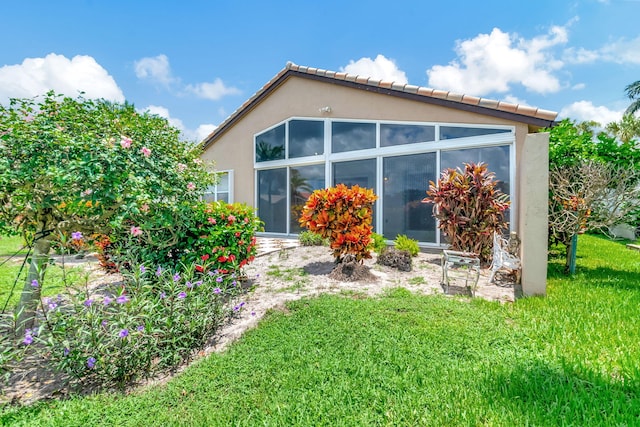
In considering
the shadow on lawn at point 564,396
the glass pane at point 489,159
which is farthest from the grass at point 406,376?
the glass pane at point 489,159

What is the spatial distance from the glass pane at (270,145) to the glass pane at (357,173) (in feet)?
9.09

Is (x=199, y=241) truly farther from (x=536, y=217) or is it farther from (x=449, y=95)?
(x=449, y=95)

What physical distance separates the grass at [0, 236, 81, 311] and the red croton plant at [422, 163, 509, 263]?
7.15 metres

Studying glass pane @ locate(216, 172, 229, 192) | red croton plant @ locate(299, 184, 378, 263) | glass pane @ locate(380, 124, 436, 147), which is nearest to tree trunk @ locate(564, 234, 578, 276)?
glass pane @ locate(380, 124, 436, 147)

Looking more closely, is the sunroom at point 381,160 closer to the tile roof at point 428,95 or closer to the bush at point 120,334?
the tile roof at point 428,95

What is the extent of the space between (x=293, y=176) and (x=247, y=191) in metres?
2.64

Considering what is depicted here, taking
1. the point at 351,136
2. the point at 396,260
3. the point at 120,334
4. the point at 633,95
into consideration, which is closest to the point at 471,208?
the point at 396,260

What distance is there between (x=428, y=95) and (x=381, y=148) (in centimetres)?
196

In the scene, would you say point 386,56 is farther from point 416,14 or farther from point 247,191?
point 247,191

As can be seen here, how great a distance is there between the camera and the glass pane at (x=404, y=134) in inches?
317

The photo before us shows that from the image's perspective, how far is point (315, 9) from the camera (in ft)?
31.7

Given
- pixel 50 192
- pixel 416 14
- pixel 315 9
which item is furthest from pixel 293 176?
pixel 50 192

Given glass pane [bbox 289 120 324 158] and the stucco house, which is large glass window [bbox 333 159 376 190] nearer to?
the stucco house

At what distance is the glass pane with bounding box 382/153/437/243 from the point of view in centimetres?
806
